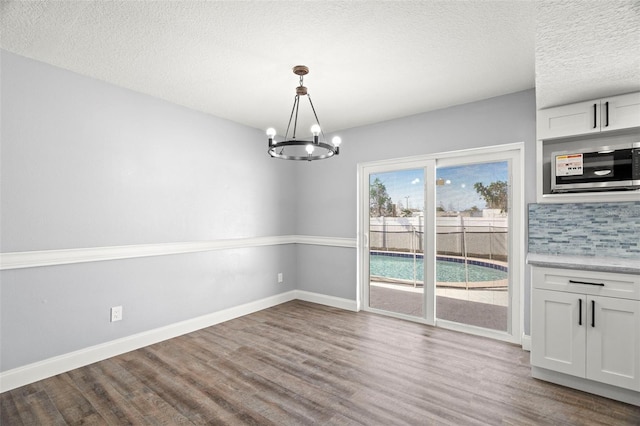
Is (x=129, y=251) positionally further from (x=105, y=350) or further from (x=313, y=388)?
(x=313, y=388)

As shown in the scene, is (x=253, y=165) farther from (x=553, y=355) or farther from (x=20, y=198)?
(x=553, y=355)

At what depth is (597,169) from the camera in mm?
2598

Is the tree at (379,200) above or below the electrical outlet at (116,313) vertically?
above

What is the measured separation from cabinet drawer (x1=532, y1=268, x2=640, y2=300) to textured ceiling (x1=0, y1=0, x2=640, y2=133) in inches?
58.0

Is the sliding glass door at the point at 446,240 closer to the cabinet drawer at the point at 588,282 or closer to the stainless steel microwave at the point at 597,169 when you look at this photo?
the stainless steel microwave at the point at 597,169

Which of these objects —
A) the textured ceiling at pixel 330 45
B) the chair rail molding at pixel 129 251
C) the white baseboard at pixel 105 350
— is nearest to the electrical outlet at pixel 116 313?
the white baseboard at pixel 105 350

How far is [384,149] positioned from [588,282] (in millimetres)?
2604

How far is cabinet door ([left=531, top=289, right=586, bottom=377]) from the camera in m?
2.34

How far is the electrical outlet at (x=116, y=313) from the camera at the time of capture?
3.02 m

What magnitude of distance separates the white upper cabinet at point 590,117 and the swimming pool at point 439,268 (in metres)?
1.50

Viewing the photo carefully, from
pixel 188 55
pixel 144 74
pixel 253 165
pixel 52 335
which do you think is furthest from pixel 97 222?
pixel 253 165

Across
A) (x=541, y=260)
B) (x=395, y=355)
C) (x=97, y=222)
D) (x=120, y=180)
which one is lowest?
(x=395, y=355)

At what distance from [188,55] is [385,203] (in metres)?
2.89

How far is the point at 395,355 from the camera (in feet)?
9.78
